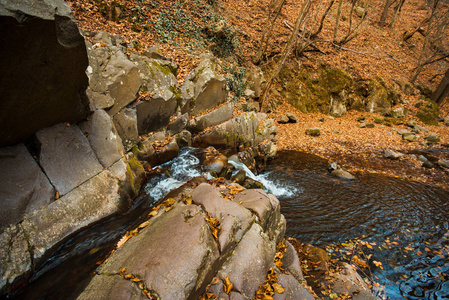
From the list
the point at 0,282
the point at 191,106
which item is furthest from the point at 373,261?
the point at 191,106

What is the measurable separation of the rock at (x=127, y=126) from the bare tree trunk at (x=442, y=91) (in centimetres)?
2422

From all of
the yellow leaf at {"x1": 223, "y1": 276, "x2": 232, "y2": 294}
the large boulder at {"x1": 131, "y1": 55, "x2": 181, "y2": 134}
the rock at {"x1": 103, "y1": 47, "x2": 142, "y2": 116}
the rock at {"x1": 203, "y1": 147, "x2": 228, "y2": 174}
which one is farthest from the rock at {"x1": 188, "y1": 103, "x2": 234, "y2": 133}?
the yellow leaf at {"x1": 223, "y1": 276, "x2": 232, "y2": 294}

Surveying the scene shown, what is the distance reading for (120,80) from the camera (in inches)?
241

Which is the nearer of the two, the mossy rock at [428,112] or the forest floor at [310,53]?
the forest floor at [310,53]

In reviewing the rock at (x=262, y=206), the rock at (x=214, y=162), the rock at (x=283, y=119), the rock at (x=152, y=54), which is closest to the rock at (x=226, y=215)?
the rock at (x=262, y=206)

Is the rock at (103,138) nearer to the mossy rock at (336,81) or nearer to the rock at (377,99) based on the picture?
the mossy rock at (336,81)

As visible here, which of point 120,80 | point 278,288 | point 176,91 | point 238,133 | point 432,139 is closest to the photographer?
point 278,288

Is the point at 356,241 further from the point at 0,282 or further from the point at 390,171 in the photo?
the point at 0,282

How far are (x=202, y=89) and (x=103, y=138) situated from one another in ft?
17.2

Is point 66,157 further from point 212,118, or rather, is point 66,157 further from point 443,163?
point 443,163

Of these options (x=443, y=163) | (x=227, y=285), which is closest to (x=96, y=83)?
(x=227, y=285)

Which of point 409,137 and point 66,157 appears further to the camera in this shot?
point 409,137

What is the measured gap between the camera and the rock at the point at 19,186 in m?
3.27

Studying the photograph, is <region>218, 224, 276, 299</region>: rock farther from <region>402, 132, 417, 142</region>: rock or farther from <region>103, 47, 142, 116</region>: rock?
<region>402, 132, 417, 142</region>: rock
